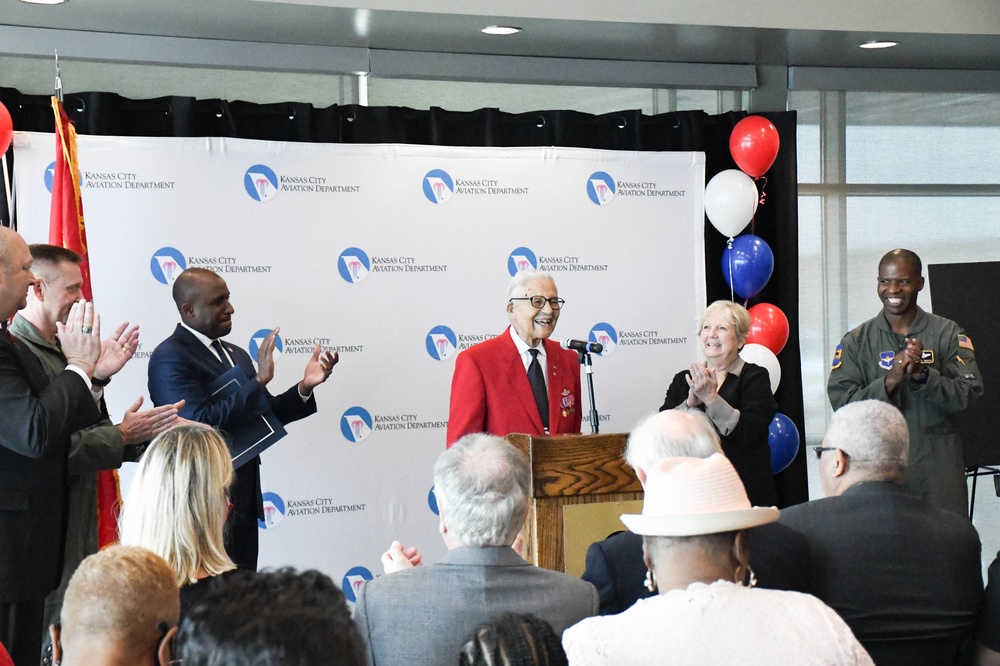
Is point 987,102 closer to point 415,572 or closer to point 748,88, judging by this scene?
point 748,88

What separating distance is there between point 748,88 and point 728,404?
2742 millimetres

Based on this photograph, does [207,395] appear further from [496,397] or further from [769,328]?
[769,328]

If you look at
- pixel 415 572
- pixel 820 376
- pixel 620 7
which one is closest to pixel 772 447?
pixel 820 376

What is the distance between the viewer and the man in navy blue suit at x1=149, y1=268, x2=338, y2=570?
4.27 m

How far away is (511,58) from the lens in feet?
20.3

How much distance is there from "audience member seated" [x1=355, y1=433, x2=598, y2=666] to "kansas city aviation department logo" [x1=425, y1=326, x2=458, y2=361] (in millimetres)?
3299

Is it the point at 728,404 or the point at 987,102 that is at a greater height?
the point at 987,102

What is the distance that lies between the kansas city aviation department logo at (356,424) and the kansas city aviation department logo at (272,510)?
461 millimetres

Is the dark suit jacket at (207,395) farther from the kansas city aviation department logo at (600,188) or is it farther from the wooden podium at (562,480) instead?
the kansas city aviation department logo at (600,188)

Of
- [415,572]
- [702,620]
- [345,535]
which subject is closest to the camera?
[702,620]

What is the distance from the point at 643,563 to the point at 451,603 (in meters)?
0.56

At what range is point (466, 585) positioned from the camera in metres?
2.20

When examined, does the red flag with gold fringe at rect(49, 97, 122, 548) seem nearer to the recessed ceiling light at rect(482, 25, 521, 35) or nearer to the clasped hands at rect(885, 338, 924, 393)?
the recessed ceiling light at rect(482, 25, 521, 35)

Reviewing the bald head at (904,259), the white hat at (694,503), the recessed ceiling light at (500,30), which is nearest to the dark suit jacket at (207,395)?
the recessed ceiling light at (500,30)
